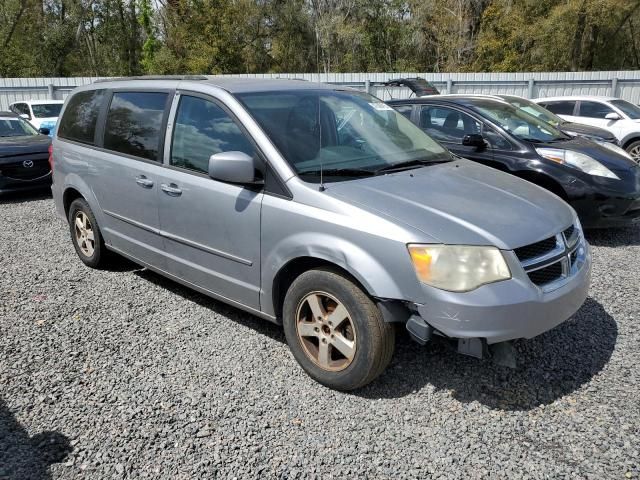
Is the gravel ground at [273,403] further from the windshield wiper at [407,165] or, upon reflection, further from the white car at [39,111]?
the white car at [39,111]

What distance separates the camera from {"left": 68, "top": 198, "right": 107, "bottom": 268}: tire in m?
4.98

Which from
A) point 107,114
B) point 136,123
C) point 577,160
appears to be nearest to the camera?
point 136,123

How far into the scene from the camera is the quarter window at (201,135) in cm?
351

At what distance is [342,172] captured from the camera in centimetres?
332

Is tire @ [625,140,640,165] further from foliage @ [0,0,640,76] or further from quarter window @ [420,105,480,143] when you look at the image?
foliage @ [0,0,640,76]

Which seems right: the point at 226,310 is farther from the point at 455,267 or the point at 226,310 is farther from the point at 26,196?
the point at 26,196

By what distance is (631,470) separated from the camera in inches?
98.3

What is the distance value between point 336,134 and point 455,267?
58.0 inches

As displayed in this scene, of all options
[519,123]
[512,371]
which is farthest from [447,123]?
[512,371]

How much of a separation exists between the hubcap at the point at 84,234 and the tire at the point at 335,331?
2757mm

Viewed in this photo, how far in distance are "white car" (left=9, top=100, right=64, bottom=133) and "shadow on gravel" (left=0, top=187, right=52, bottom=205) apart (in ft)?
17.7

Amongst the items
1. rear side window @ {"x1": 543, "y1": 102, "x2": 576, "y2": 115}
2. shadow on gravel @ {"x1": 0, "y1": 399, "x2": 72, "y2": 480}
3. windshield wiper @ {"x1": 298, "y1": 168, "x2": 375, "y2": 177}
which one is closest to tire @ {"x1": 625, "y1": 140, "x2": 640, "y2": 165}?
rear side window @ {"x1": 543, "y1": 102, "x2": 576, "y2": 115}

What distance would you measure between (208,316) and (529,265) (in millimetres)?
2478

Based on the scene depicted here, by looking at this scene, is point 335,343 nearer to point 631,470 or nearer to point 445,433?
point 445,433
